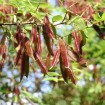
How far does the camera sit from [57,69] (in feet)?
10.4

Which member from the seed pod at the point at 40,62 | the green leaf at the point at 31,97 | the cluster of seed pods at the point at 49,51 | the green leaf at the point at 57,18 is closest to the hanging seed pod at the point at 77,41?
the cluster of seed pods at the point at 49,51

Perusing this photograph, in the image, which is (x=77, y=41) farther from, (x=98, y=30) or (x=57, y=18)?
(x=98, y=30)

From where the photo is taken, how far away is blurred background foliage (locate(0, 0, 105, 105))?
89.0 inches

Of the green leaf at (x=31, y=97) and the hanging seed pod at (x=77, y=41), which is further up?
the hanging seed pod at (x=77, y=41)

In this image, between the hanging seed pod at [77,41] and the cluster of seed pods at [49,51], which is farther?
the hanging seed pod at [77,41]

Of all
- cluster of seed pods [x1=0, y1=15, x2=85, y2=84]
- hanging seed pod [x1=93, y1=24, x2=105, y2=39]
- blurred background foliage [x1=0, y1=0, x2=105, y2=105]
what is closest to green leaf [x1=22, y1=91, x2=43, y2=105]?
blurred background foliage [x1=0, y1=0, x2=105, y2=105]

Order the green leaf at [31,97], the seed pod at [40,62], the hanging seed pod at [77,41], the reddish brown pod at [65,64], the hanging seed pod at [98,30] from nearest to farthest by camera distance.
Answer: the reddish brown pod at [65,64] < the seed pod at [40,62] < the hanging seed pod at [77,41] < the hanging seed pod at [98,30] < the green leaf at [31,97]

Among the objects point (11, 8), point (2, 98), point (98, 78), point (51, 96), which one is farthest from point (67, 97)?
point (11, 8)

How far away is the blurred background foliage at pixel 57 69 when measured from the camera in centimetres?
226

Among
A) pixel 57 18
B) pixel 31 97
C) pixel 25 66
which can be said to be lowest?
pixel 31 97

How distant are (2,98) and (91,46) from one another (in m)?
2.86

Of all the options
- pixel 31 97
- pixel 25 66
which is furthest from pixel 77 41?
pixel 31 97

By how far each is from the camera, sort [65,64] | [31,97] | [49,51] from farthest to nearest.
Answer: [31,97] → [49,51] → [65,64]

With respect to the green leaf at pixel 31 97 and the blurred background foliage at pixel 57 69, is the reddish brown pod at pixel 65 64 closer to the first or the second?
the blurred background foliage at pixel 57 69
